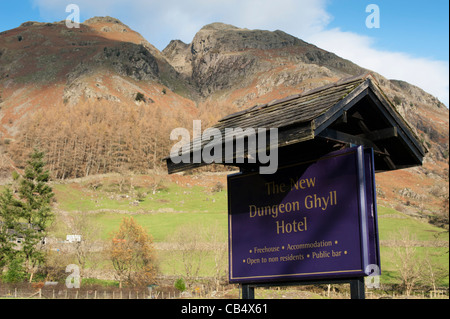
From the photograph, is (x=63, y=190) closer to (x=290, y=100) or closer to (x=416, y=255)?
(x=416, y=255)

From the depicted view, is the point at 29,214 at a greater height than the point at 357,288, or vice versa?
the point at 29,214

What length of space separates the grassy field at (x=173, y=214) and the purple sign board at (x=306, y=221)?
44.2 m

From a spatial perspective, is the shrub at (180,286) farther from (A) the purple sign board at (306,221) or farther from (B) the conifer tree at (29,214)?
(A) the purple sign board at (306,221)

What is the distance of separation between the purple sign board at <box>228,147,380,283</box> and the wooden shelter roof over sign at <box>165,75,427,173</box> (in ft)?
1.24

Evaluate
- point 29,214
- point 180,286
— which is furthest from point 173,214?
point 180,286

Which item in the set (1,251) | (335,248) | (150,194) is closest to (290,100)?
(335,248)

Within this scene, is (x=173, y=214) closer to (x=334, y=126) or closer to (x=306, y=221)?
(x=334, y=126)

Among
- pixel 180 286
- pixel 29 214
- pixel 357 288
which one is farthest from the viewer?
pixel 29 214

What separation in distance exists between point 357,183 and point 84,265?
49643 millimetres

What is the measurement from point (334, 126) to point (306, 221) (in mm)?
1715

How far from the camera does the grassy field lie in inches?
2179

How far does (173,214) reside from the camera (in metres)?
73.5
